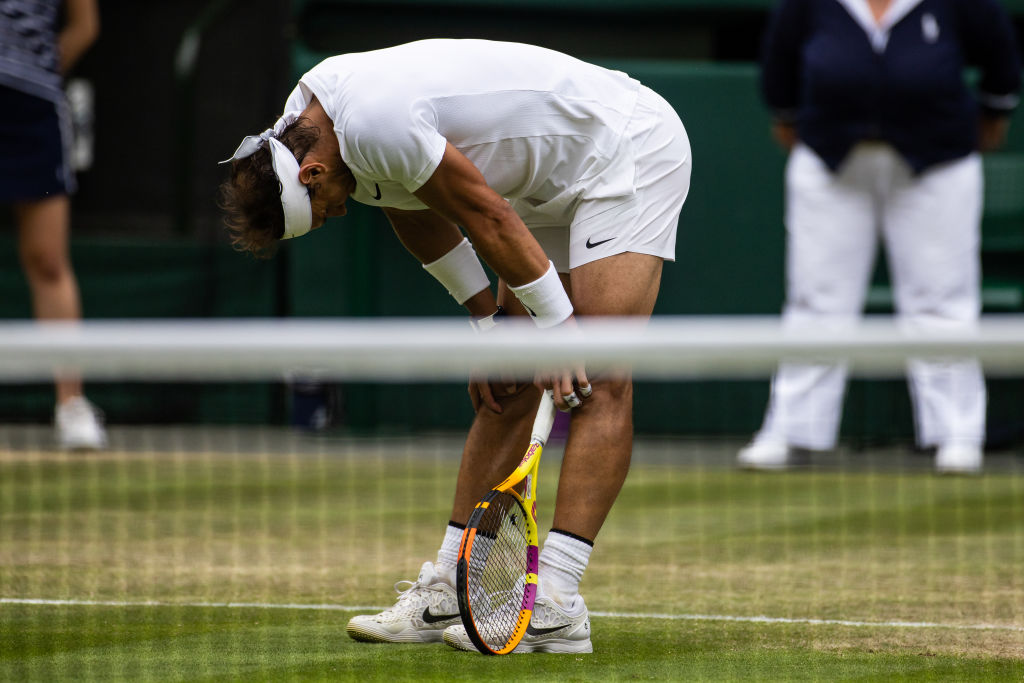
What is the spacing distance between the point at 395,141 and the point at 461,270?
590 mm

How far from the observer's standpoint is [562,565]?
3215mm

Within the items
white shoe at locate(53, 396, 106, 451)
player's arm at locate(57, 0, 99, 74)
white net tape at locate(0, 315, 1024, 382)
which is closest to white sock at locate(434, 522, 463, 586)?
white net tape at locate(0, 315, 1024, 382)

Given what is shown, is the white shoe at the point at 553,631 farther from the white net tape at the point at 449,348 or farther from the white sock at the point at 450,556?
the white net tape at the point at 449,348

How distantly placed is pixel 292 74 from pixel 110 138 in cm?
353

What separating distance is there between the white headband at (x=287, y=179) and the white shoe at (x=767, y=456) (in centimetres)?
342

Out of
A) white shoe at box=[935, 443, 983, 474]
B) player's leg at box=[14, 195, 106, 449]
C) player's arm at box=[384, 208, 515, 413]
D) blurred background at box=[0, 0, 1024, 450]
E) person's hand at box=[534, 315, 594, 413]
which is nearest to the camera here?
person's hand at box=[534, 315, 594, 413]

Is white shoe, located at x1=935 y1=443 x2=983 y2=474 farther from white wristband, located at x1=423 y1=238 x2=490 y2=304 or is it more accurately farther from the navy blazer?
white wristband, located at x1=423 y1=238 x2=490 y2=304

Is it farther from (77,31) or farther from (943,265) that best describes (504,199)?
(77,31)

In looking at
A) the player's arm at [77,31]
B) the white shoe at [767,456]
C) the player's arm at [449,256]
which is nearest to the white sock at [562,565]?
the player's arm at [449,256]

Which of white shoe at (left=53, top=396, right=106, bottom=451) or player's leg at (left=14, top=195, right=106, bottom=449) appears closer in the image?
white shoe at (left=53, top=396, right=106, bottom=451)

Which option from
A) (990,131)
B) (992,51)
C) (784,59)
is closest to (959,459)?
(990,131)

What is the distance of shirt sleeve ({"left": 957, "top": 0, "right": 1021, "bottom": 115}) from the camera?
241 inches

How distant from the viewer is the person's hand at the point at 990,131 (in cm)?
633

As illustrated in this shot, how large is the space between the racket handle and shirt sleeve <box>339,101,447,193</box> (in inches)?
22.1
